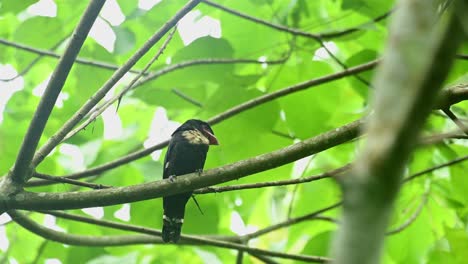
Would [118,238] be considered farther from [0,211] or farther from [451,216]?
[451,216]

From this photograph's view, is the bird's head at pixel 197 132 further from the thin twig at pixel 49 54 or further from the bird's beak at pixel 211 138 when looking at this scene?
the thin twig at pixel 49 54

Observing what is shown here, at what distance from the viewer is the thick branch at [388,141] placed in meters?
0.85

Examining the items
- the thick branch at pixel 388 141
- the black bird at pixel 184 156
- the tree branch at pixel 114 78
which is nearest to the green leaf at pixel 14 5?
the tree branch at pixel 114 78

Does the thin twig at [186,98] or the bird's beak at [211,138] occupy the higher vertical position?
the thin twig at [186,98]

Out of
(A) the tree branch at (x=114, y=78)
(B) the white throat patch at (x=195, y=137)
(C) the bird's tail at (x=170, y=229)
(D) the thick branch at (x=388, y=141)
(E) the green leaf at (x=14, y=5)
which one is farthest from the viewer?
(B) the white throat patch at (x=195, y=137)

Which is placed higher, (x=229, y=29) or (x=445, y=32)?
(x=229, y=29)

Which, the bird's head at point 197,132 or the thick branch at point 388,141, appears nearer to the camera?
the thick branch at point 388,141

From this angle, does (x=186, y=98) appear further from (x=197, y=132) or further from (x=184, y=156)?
(x=184, y=156)

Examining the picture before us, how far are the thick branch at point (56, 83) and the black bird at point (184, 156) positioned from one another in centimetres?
127

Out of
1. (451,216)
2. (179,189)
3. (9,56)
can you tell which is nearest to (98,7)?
(179,189)

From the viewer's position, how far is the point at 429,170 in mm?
3648

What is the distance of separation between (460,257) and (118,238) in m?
2.08

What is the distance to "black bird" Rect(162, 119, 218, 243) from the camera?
396 cm

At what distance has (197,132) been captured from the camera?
4.20m
